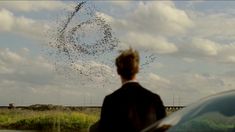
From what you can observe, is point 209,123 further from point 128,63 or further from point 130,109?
point 128,63

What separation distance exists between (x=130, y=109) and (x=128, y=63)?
374 millimetres

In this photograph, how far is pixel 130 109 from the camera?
4.50m

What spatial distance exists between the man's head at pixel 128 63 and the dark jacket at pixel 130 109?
3.5 inches

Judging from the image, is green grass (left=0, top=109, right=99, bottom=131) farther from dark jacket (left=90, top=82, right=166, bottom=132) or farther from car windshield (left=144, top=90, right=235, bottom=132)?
car windshield (left=144, top=90, right=235, bottom=132)

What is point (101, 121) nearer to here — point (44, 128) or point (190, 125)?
point (190, 125)

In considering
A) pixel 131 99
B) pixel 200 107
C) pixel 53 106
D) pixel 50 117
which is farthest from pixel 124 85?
pixel 53 106

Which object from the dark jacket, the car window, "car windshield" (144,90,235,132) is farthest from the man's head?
the car window

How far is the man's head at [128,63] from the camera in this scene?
4.63 meters

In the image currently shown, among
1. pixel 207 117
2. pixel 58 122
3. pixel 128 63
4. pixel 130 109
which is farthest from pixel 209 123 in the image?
pixel 58 122

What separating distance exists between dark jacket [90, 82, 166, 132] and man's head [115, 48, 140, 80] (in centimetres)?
9

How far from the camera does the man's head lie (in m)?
4.63

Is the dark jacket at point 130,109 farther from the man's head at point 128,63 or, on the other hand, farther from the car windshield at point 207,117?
the car windshield at point 207,117

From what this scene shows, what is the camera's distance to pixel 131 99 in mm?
4559

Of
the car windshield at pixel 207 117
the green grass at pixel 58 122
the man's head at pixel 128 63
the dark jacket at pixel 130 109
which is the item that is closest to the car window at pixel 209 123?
the car windshield at pixel 207 117
